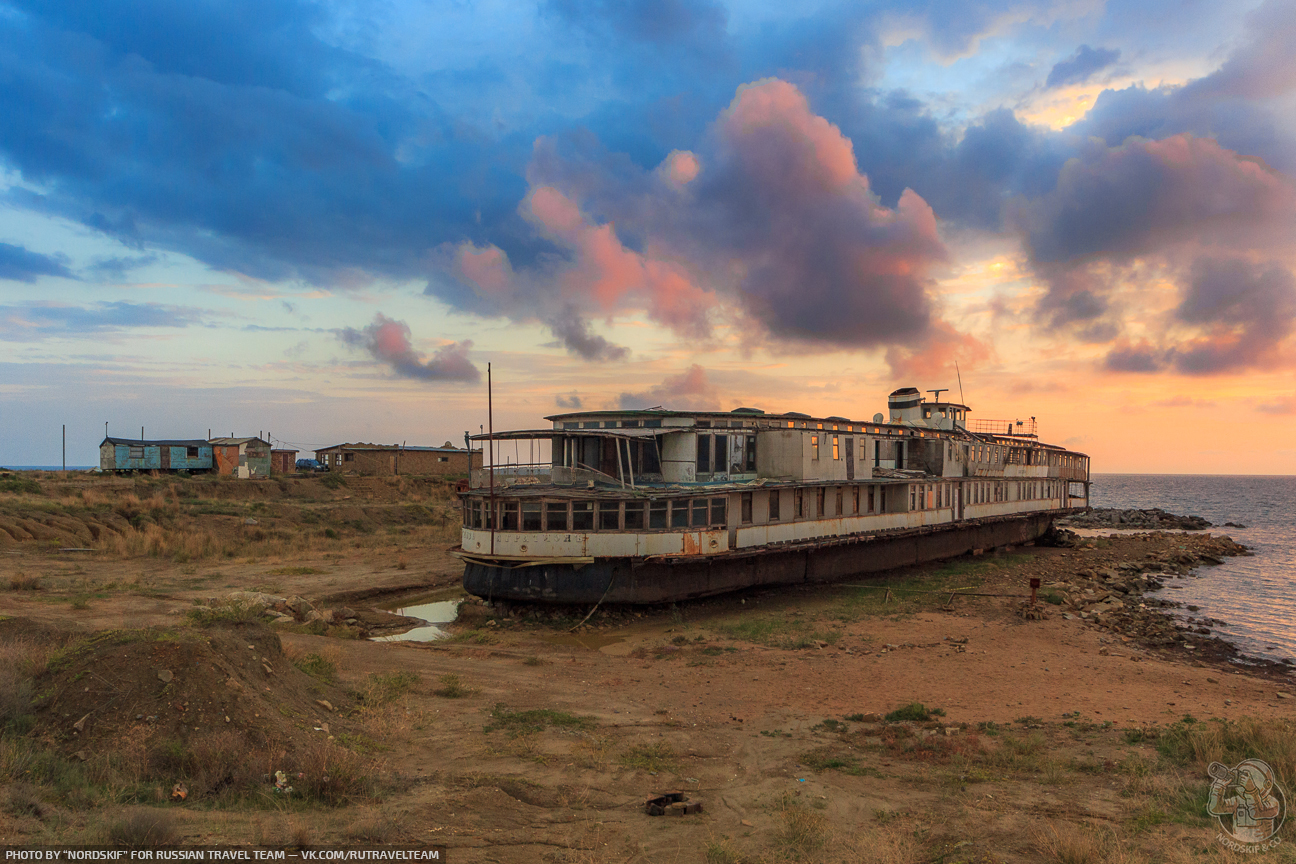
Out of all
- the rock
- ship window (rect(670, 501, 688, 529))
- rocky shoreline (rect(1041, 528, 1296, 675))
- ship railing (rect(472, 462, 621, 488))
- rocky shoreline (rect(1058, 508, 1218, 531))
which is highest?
ship railing (rect(472, 462, 621, 488))

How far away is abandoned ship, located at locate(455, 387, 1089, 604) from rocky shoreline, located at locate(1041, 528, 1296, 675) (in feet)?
22.8

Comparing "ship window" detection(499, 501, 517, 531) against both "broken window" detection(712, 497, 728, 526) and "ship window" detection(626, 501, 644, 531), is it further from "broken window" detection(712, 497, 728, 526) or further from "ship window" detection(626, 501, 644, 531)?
"broken window" detection(712, 497, 728, 526)

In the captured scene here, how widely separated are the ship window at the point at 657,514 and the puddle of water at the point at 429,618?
25.0ft

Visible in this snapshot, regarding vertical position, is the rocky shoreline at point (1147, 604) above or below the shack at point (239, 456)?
below

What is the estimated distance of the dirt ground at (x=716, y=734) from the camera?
7.70 metres

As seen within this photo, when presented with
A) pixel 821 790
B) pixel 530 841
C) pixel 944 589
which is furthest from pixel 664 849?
pixel 944 589

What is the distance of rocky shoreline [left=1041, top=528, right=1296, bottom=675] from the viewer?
22.9 meters

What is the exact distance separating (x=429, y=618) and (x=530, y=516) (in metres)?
5.77

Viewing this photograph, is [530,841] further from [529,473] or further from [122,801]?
[529,473]

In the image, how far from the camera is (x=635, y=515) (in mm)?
23453

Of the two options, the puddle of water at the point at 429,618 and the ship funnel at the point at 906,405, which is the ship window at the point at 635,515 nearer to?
the puddle of water at the point at 429,618

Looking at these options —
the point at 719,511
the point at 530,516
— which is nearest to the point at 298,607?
the point at 530,516

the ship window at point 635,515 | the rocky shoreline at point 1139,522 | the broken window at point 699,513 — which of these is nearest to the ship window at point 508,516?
the ship window at point 635,515

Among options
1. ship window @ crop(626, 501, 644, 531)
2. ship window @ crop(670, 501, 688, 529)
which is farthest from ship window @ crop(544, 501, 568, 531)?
ship window @ crop(670, 501, 688, 529)
